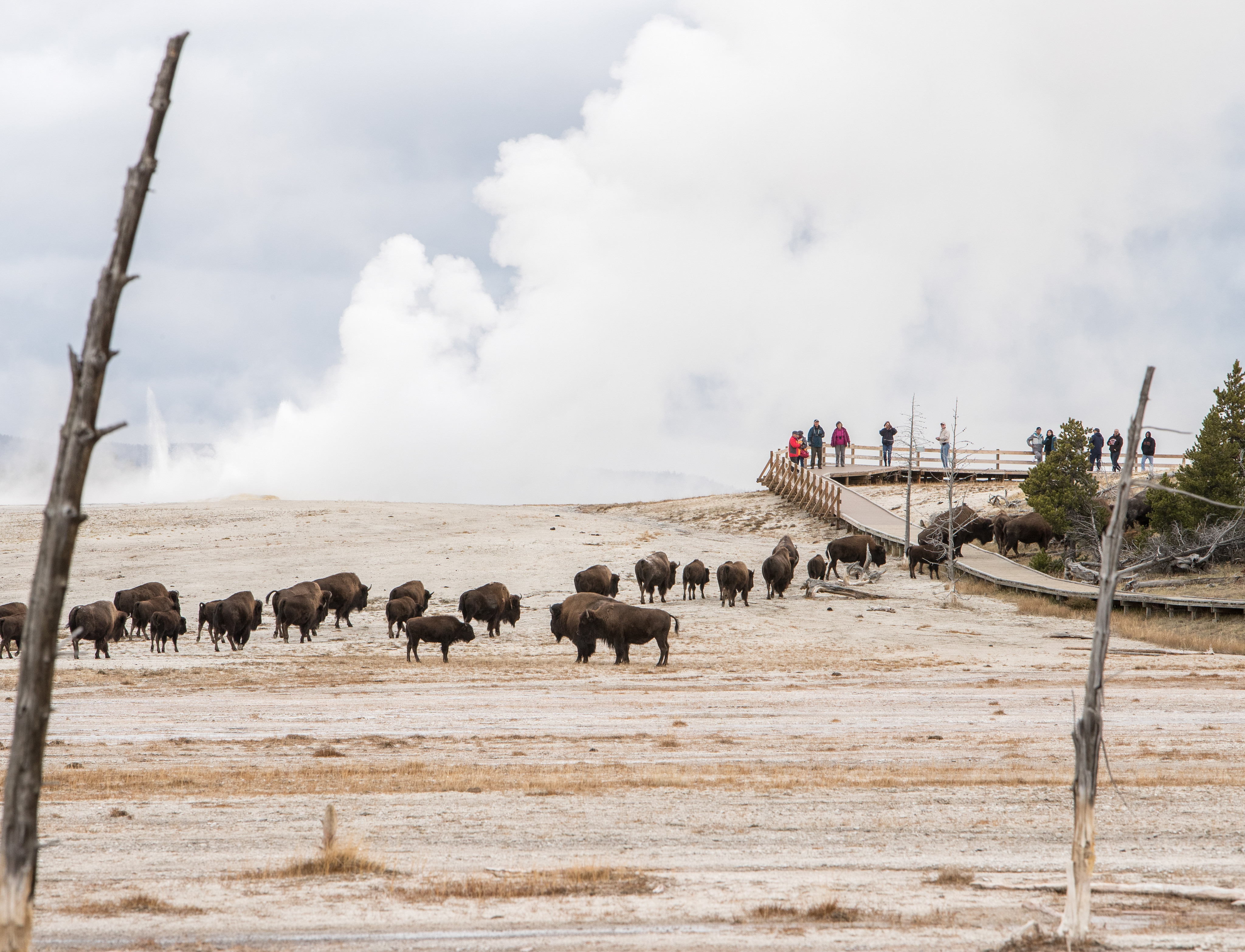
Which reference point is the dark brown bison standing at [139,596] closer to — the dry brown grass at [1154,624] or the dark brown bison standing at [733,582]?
the dark brown bison standing at [733,582]

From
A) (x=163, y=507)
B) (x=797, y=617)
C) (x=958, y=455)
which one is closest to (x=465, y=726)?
(x=797, y=617)

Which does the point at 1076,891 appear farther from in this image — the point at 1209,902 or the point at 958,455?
the point at 958,455

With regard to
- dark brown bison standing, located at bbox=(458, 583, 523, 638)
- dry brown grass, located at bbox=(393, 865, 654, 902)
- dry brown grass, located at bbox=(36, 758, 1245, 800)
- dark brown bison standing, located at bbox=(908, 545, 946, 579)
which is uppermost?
dark brown bison standing, located at bbox=(908, 545, 946, 579)

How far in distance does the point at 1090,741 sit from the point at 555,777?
6731 mm

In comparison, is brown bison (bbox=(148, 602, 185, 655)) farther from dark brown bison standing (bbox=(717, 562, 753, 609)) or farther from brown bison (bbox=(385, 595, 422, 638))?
dark brown bison standing (bbox=(717, 562, 753, 609))

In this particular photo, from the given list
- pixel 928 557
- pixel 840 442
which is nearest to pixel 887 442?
pixel 840 442

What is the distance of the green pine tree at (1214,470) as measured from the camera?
37.9 meters

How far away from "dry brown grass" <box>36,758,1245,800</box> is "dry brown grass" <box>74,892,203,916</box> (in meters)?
3.70

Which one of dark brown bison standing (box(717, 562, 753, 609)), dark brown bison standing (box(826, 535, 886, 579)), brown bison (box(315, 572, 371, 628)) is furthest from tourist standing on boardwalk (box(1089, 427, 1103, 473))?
brown bison (box(315, 572, 371, 628))

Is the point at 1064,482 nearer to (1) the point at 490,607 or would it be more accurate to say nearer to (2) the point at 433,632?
(1) the point at 490,607

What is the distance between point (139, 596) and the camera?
28141 millimetres

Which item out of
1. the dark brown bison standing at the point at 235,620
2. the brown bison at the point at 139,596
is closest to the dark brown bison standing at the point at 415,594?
the dark brown bison standing at the point at 235,620

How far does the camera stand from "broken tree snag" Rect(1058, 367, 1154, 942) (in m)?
6.96

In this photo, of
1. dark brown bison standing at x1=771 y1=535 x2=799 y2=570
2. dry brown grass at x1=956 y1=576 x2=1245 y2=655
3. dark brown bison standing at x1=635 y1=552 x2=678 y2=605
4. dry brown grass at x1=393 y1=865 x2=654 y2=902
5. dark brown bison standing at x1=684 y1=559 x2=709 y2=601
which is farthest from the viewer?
dark brown bison standing at x1=771 y1=535 x2=799 y2=570
